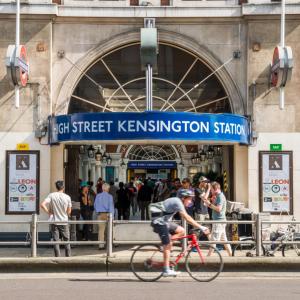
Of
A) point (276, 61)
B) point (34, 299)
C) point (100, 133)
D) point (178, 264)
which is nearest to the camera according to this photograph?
point (34, 299)

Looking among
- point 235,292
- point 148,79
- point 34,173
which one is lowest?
point 235,292

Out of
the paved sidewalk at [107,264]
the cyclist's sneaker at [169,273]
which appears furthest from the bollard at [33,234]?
the cyclist's sneaker at [169,273]

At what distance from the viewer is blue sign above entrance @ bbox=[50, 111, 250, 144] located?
55.2ft

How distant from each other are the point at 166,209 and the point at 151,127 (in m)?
4.70

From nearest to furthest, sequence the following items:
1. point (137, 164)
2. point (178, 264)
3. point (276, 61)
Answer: point (178, 264) < point (276, 61) < point (137, 164)

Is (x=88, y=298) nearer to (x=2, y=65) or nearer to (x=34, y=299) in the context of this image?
(x=34, y=299)

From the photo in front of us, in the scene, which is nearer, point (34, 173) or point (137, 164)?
point (34, 173)

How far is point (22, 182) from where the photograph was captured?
1920 cm

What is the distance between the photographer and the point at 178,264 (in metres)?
13.4

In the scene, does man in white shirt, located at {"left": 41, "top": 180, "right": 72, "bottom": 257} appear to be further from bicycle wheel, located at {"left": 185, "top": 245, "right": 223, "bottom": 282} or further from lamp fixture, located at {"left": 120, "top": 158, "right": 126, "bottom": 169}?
lamp fixture, located at {"left": 120, "top": 158, "right": 126, "bottom": 169}

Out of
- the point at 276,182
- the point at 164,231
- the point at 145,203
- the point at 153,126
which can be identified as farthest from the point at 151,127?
the point at 145,203

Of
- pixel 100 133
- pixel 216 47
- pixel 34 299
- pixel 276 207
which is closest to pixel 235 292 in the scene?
pixel 34 299

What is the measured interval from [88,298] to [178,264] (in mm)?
3199

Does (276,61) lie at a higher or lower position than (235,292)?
higher
